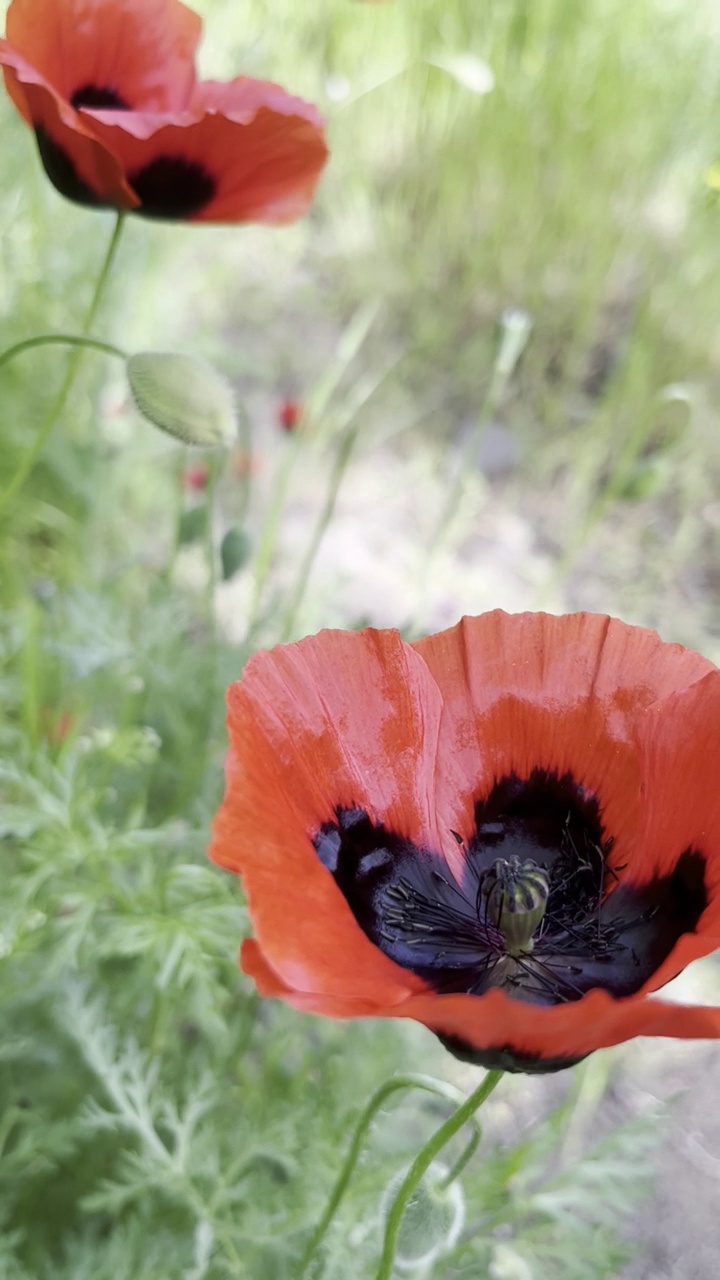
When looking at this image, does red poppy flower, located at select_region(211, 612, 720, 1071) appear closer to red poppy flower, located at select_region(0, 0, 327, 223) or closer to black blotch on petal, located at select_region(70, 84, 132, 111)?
red poppy flower, located at select_region(0, 0, 327, 223)

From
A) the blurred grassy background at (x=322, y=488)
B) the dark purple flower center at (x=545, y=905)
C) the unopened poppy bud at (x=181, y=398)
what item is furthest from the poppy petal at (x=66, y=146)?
the dark purple flower center at (x=545, y=905)

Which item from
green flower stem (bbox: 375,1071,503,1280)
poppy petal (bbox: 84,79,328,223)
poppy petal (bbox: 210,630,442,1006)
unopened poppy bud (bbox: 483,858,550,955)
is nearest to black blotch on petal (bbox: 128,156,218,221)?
poppy petal (bbox: 84,79,328,223)

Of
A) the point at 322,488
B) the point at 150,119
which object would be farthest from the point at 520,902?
the point at 322,488

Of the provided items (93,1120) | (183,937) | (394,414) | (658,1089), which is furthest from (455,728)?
(394,414)

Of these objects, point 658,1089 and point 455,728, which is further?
point 658,1089

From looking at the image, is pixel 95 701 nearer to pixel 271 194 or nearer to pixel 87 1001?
pixel 87 1001

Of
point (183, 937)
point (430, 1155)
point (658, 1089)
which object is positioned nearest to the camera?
point (430, 1155)
